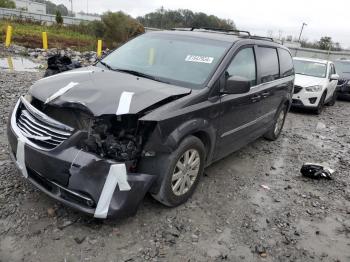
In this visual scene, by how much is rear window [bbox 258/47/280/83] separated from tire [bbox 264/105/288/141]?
98 centimetres

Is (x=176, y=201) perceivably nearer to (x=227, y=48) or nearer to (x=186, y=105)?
(x=186, y=105)

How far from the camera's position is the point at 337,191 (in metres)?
4.95

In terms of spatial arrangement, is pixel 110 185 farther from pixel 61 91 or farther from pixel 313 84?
pixel 313 84

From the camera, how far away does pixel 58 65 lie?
493 centimetres

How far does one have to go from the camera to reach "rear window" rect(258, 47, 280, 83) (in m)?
5.14

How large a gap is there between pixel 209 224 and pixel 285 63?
12.5 ft

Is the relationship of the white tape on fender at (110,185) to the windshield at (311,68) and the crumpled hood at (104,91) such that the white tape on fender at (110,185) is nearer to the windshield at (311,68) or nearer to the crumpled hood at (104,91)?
the crumpled hood at (104,91)

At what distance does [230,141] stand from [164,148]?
1.57 metres

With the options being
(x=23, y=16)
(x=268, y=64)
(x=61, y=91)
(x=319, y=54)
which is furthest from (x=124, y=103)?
(x=23, y=16)

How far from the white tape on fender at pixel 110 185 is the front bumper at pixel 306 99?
8088 mm

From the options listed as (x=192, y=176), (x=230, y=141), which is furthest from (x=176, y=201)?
(x=230, y=141)

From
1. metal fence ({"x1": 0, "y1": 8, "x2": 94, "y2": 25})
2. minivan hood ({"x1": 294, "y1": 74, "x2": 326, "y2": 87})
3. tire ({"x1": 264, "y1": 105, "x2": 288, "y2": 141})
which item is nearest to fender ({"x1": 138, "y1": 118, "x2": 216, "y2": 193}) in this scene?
tire ({"x1": 264, "y1": 105, "x2": 288, "y2": 141})

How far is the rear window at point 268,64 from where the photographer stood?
5136 millimetres

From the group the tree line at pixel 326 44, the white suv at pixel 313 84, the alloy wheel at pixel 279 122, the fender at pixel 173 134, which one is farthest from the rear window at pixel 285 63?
the tree line at pixel 326 44
